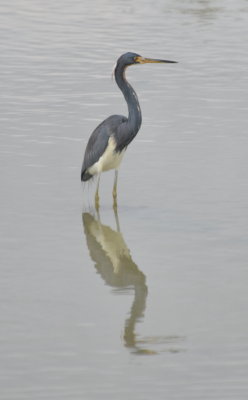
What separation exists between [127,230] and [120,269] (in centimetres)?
102

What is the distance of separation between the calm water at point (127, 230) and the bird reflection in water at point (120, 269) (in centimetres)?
2

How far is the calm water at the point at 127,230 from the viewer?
265 inches

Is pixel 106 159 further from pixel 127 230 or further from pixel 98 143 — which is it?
pixel 127 230

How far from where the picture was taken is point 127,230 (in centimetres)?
984

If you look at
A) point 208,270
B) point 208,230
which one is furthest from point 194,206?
point 208,270

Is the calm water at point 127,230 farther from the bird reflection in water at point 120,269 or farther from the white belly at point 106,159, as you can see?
the white belly at point 106,159

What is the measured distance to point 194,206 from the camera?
10.4 m

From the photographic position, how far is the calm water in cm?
672

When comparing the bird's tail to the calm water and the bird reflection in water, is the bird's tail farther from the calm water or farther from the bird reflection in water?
the bird reflection in water

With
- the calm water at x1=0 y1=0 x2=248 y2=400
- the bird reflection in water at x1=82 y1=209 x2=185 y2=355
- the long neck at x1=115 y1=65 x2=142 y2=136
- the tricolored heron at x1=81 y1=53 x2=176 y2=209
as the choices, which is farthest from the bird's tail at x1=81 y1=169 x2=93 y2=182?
the long neck at x1=115 y1=65 x2=142 y2=136

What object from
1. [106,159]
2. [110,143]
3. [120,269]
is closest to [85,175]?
[106,159]

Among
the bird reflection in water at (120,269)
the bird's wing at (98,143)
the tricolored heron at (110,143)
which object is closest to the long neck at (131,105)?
the tricolored heron at (110,143)

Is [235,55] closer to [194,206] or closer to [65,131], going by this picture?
[65,131]

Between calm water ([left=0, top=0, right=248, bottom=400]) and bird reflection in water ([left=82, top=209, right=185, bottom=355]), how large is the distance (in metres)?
0.02
